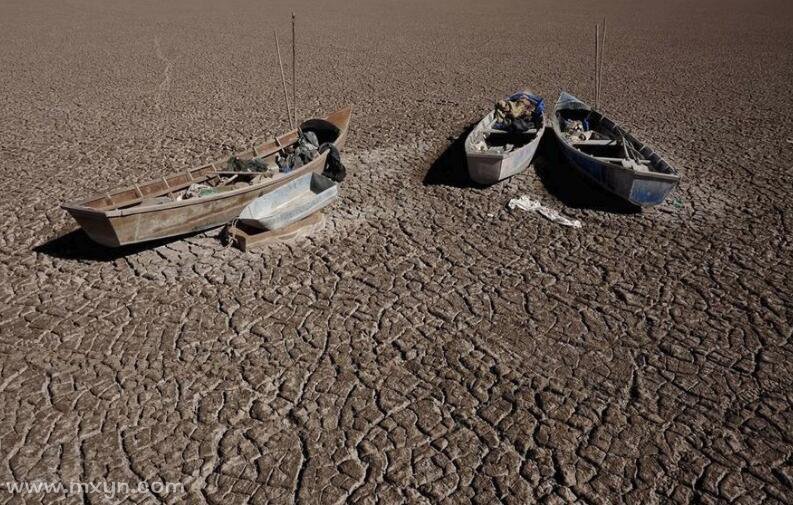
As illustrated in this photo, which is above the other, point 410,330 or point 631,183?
point 631,183

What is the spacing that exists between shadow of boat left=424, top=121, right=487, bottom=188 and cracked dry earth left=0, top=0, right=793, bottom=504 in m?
0.09

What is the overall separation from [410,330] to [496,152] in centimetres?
562

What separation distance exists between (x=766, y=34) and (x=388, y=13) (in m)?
20.0

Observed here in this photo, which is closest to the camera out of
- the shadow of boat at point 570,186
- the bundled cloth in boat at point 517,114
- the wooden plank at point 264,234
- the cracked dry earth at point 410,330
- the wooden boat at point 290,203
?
the cracked dry earth at point 410,330

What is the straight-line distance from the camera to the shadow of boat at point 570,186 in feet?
37.6

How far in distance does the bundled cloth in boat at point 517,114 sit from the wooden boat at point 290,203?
17.4 feet

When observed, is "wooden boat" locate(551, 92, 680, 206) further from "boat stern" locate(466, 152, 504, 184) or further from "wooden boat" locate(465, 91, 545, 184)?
"boat stern" locate(466, 152, 504, 184)

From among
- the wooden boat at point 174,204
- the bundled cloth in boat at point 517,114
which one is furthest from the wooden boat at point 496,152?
the wooden boat at point 174,204

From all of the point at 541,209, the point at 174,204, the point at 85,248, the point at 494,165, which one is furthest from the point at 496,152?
the point at 85,248

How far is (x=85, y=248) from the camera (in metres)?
10.0

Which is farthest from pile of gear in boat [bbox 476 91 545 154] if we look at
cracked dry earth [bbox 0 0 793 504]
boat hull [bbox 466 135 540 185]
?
boat hull [bbox 466 135 540 185]

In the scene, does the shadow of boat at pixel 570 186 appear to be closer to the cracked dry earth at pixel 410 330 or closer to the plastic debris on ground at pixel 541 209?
the cracked dry earth at pixel 410 330

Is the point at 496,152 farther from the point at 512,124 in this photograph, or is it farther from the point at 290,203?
the point at 290,203

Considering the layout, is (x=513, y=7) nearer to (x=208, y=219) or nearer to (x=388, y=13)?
(x=388, y=13)
